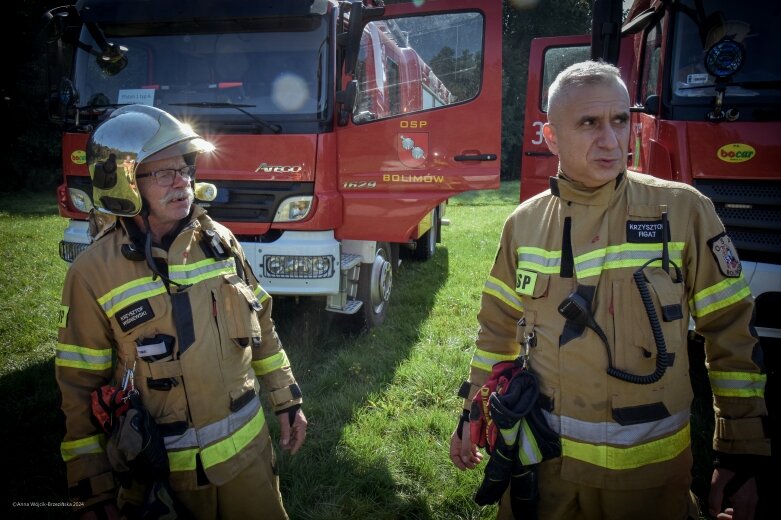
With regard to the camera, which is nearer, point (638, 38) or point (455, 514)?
point (455, 514)

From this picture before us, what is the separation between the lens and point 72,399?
1.67 metres

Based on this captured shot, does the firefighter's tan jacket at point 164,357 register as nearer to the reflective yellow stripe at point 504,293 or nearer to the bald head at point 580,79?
the reflective yellow stripe at point 504,293

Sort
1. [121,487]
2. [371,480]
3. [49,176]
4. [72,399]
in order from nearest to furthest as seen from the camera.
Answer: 1. [72,399]
2. [121,487]
3. [371,480]
4. [49,176]

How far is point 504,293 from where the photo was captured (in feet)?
6.09

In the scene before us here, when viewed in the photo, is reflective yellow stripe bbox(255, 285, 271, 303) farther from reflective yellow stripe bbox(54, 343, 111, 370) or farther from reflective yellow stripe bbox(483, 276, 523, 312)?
reflective yellow stripe bbox(483, 276, 523, 312)

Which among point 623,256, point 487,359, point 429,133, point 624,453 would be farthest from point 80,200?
point 624,453

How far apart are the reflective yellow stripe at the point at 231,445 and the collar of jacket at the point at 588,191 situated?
137cm

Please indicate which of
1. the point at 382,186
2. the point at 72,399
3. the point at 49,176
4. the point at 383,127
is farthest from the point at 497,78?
the point at 49,176

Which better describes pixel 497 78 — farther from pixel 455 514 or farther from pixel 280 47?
pixel 455 514

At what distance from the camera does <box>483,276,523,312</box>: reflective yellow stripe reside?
6.06 feet

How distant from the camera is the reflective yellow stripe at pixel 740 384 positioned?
1512mm

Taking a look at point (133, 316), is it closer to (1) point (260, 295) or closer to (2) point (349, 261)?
(1) point (260, 295)

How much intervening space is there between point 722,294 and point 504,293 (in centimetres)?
66

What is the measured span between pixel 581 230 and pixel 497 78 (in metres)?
2.86
